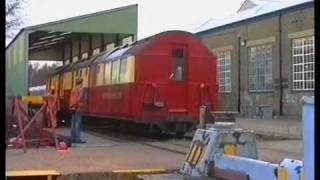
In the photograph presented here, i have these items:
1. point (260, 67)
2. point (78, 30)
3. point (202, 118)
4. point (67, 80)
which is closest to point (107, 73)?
point (202, 118)

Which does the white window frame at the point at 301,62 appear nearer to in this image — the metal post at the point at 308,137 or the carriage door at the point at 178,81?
the carriage door at the point at 178,81

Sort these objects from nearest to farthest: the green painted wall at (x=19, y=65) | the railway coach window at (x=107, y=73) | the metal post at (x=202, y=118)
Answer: the metal post at (x=202, y=118)
the railway coach window at (x=107, y=73)
the green painted wall at (x=19, y=65)

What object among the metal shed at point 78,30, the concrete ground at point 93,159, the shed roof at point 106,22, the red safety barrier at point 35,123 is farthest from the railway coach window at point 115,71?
the shed roof at point 106,22

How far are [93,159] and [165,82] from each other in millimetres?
6405

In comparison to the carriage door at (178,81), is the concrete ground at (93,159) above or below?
below

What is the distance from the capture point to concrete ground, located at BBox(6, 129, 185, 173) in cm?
1057

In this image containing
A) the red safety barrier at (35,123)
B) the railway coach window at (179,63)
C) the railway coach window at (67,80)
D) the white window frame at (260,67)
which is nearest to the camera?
the red safety barrier at (35,123)

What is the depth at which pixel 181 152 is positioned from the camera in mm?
13867

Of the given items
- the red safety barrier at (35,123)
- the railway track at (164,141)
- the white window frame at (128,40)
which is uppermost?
the white window frame at (128,40)

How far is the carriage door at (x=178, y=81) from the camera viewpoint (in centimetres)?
1811

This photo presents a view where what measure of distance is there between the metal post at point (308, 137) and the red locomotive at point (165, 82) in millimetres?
12769

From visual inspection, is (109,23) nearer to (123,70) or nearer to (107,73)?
(107,73)

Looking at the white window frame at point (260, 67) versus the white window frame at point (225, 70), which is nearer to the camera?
the white window frame at point (260, 67)
